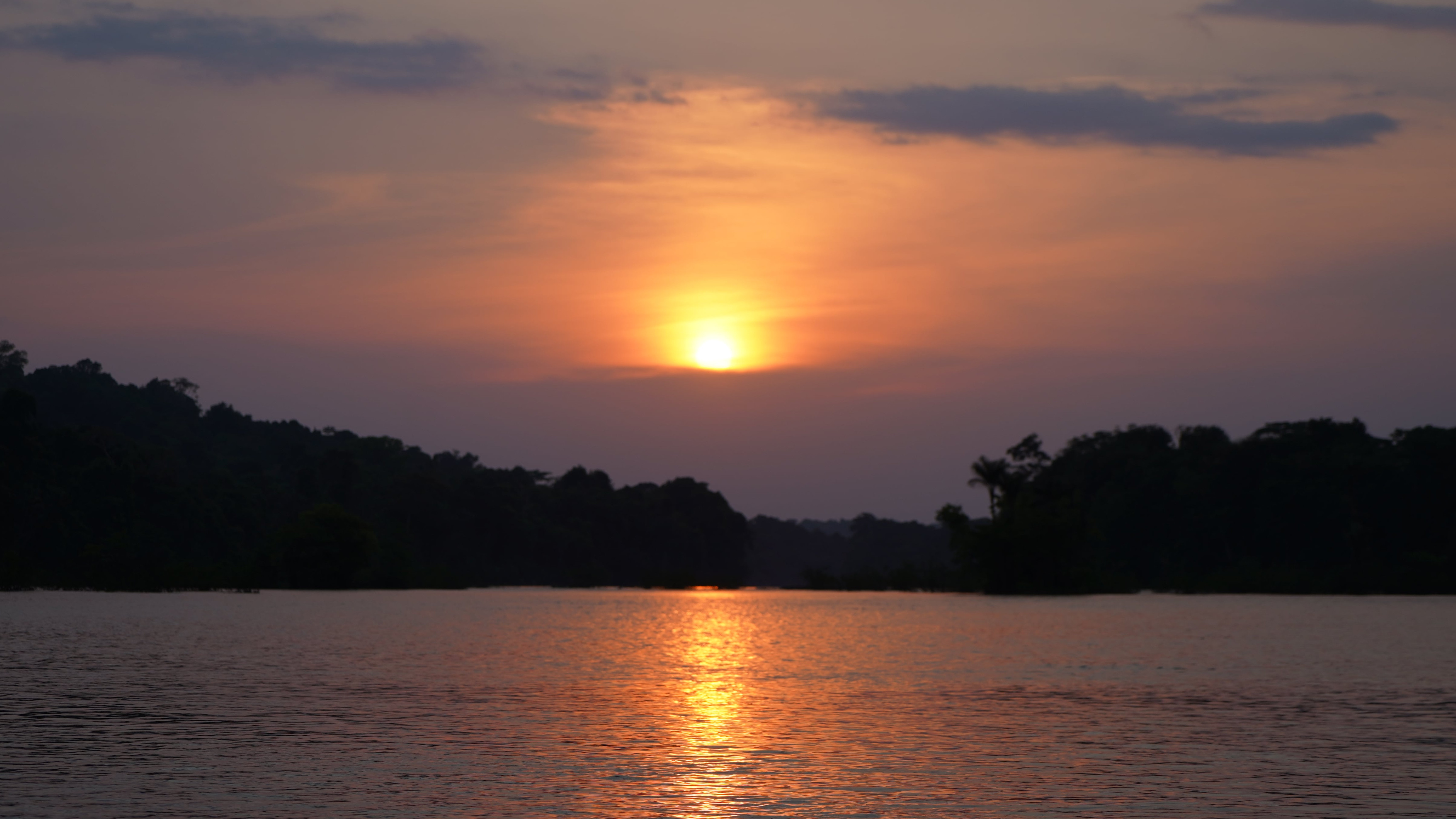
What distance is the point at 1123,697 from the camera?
39156 millimetres

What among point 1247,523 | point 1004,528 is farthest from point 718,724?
point 1247,523

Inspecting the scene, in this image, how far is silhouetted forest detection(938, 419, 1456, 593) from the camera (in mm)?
142125

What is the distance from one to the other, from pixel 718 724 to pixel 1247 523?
155 meters

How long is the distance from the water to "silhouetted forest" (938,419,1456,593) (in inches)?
2818

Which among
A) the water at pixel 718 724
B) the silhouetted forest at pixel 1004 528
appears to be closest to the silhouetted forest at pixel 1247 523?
the silhouetted forest at pixel 1004 528

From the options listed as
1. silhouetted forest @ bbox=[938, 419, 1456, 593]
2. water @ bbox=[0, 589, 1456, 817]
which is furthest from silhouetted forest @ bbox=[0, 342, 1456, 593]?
water @ bbox=[0, 589, 1456, 817]

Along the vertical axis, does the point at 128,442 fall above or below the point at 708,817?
Answer: above

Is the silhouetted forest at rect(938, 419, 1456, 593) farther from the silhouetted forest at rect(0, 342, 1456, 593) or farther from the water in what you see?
the water

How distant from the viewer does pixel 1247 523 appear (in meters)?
172

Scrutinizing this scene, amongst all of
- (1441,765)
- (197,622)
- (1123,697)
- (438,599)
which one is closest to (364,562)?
(438,599)

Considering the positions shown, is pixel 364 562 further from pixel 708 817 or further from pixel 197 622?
pixel 708 817

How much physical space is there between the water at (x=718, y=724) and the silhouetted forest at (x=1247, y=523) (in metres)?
71.6

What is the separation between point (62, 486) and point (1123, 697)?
5276 inches

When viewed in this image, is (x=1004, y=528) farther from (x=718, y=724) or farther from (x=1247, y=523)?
(x=718, y=724)
